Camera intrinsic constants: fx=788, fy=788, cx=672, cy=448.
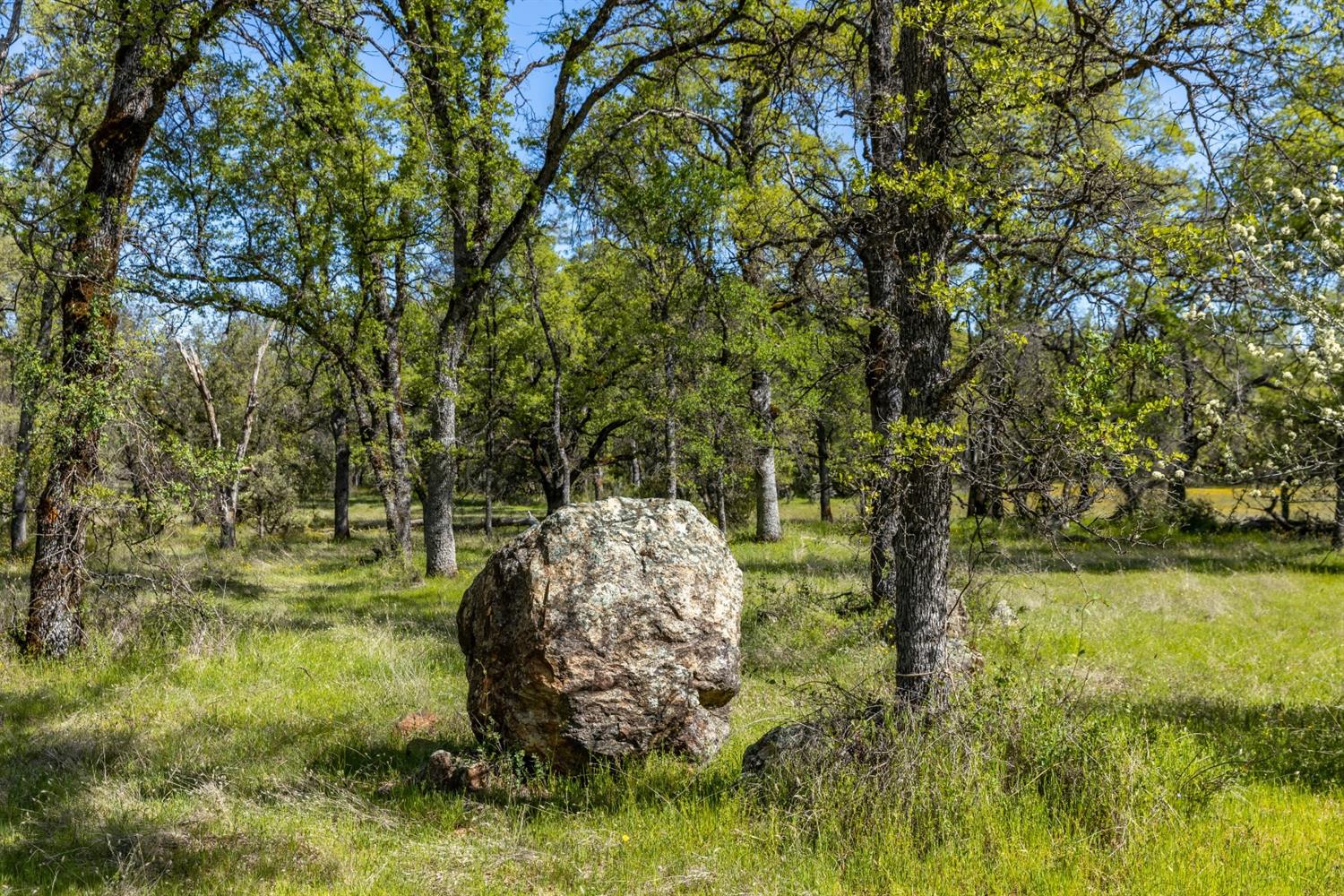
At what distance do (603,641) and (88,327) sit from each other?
7691 mm

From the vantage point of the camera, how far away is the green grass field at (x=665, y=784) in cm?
443

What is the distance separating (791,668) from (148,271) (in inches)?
479

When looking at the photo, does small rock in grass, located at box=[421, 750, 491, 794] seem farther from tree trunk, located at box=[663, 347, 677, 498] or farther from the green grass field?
tree trunk, located at box=[663, 347, 677, 498]

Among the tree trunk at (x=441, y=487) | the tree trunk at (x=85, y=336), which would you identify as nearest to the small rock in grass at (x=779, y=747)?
the tree trunk at (x=85, y=336)

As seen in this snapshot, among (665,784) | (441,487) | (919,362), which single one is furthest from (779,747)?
(441,487)

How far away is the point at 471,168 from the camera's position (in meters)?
13.1

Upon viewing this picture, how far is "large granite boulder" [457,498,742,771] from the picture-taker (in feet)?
19.7

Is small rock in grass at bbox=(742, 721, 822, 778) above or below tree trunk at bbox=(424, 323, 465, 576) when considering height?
below

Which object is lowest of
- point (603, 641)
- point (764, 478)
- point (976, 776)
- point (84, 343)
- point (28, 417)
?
point (976, 776)

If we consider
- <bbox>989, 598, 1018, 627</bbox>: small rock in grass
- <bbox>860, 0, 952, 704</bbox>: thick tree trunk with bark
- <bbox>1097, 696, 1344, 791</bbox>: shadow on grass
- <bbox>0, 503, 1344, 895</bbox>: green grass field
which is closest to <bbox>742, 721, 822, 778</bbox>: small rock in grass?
<bbox>0, 503, 1344, 895</bbox>: green grass field

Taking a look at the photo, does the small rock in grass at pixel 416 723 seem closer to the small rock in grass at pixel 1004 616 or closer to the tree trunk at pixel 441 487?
the small rock in grass at pixel 1004 616

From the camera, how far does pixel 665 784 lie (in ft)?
19.0

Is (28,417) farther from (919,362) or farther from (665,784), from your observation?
(919,362)

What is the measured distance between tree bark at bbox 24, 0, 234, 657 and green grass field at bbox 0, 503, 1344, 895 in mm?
704
